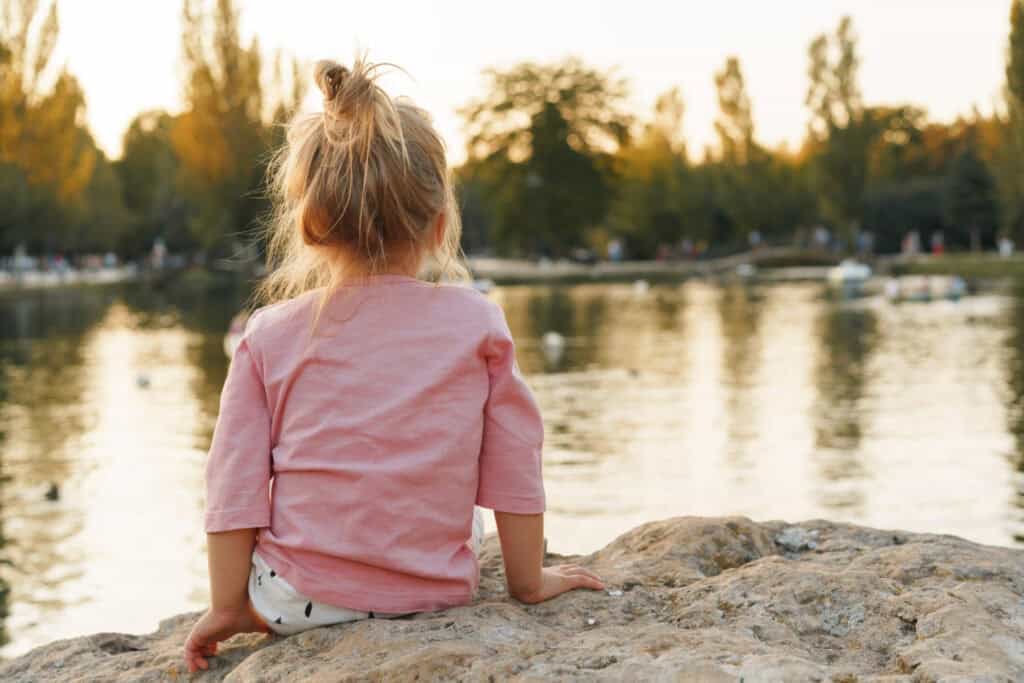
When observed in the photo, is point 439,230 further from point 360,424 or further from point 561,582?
point 561,582

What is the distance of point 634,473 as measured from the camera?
28.0 ft

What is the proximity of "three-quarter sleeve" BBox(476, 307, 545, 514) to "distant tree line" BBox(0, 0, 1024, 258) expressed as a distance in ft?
120

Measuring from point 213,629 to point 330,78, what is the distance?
1.03m

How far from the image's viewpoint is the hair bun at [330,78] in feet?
7.04

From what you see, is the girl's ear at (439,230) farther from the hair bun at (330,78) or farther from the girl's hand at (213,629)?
the girl's hand at (213,629)

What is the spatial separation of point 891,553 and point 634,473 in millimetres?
5909

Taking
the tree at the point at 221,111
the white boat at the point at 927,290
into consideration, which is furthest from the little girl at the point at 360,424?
the tree at the point at 221,111

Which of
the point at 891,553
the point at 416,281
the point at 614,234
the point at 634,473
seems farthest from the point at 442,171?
the point at 614,234

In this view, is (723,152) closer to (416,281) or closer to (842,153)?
(842,153)

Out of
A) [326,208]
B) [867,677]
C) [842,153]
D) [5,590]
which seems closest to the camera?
[867,677]

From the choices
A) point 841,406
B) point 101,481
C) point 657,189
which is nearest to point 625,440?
point 841,406

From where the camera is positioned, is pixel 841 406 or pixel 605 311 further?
pixel 605 311

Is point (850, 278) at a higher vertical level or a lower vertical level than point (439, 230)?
lower

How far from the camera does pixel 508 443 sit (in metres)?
2.26
